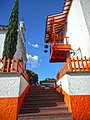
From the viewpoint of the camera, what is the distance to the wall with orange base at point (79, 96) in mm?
6828

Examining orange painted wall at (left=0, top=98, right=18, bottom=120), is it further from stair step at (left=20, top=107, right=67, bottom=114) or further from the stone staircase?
stair step at (left=20, top=107, right=67, bottom=114)

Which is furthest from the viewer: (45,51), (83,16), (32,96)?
(45,51)

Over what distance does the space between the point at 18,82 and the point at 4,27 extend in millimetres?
9954

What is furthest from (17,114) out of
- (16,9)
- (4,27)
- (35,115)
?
(16,9)

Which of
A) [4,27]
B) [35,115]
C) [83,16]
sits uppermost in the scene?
[4,27]

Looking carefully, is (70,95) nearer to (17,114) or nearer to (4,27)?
(17,114)

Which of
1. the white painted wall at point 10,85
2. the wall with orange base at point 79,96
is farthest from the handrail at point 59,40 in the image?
the white painted wall at point 10,85

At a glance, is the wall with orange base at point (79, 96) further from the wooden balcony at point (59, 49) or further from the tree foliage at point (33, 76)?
the tree foliage at point (33, 76)

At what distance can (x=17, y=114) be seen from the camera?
6.65m

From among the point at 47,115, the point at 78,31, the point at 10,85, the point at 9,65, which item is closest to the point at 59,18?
the point at 78,31

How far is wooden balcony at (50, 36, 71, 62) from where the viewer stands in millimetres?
13956

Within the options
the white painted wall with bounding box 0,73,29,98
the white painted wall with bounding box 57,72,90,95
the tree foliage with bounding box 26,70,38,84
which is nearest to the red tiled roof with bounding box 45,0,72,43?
the tree foliage with bounding box 26,70,38,84

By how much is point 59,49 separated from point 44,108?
768 cm

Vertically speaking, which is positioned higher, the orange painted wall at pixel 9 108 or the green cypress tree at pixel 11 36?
the green cypress tree at pixel 11 36
